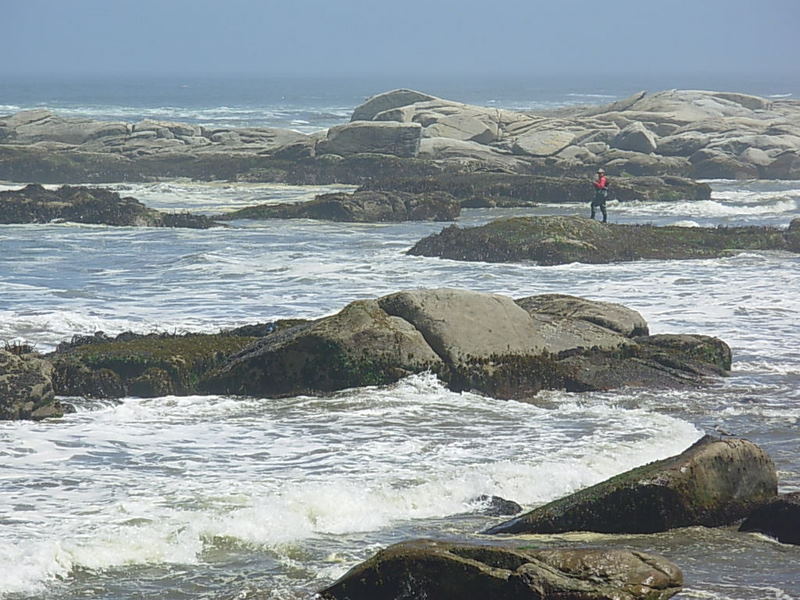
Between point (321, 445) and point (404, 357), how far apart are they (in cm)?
267

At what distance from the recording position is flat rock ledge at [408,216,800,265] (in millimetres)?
28453

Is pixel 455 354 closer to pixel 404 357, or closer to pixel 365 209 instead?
pixel 404 357

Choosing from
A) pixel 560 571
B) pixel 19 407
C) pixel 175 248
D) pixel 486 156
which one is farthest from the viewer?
pixel 486 156

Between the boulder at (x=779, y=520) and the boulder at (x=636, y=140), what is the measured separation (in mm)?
46737

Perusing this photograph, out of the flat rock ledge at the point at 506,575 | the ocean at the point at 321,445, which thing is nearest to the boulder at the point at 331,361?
the ocean at the point at 321,445

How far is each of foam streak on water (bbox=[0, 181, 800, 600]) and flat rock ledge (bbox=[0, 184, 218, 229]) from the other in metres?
10.5

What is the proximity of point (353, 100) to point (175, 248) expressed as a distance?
5374 inches

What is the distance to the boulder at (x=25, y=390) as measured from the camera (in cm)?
1409

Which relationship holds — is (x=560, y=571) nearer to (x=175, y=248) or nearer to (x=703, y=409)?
(x=703, y=409)

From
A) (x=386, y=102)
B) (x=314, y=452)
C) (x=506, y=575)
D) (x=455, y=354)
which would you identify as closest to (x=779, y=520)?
(x=506, y=575)

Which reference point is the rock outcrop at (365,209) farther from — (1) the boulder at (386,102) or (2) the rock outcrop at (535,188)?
(1) the boulder at (386,102)

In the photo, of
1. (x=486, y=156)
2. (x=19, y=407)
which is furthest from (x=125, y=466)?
(x=486, y=156)

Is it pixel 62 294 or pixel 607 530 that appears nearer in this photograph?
pixel 607 530

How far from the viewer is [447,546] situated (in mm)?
8430
